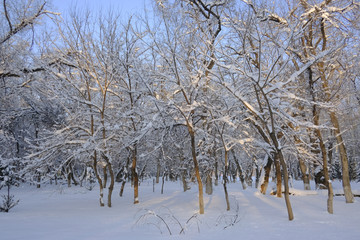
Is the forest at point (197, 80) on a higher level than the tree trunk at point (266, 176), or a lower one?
higher

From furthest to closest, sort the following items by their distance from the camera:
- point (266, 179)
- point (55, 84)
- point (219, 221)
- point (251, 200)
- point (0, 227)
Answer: point (266, 179) < point (55, 84) < point (251, 200) < point (219, 221) < point (0, 227)

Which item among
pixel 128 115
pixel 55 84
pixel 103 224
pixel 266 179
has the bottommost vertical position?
pixel 103 224

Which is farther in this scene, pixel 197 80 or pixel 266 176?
pixel 266 176

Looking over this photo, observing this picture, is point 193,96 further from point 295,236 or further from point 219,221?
point 295,236

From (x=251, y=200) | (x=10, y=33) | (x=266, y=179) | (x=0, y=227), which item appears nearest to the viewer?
(x=0, y=227)

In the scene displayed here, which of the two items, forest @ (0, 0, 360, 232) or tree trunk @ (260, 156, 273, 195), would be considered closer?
forest @ (0, 0, 360, 232)

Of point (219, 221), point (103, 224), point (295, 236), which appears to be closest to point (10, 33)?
point (103, 224)

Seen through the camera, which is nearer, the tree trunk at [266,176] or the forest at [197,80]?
the forest at [197,80]

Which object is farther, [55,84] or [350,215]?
[55,84]

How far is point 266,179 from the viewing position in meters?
14.9

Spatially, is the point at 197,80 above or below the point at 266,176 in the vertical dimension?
above

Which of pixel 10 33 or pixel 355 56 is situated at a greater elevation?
pixel 10 33

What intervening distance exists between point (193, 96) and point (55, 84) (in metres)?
7.27

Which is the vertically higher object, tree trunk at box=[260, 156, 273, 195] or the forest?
the forest
